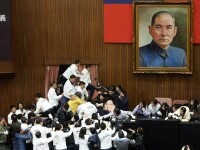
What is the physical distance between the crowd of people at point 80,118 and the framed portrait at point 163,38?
2.12 m

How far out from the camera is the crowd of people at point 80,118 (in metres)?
17.0

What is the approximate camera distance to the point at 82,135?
16891mm

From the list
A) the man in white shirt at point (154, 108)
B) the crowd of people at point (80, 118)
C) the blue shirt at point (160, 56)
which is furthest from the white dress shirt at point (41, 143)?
the blue shirt at point (160, 56)

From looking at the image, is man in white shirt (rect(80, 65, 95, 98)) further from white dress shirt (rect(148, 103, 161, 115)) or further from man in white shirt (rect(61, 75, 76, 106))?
white dress shirt (rect(148, 103, 161, 115))

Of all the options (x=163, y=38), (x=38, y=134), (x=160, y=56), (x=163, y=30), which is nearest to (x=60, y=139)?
(x=38, y=134)

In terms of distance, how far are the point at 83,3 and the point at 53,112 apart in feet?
17.1

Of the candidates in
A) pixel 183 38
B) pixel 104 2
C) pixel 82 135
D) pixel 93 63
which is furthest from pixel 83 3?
pixel 82 135

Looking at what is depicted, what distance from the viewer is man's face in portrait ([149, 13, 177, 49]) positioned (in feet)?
76.0

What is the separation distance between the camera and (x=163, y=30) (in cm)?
2319

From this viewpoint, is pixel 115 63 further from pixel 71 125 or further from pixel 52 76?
pixel 71 125

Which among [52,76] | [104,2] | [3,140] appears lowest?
[3,140]

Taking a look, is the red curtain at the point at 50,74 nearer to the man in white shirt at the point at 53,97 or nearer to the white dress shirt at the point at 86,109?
the man in white shirt at the point at 53,97

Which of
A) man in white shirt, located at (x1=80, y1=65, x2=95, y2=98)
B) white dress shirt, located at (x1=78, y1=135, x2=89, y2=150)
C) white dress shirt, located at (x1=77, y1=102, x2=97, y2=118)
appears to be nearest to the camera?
white dress shirt, located at (x1=78, y1=135, x2=89, y2=150)

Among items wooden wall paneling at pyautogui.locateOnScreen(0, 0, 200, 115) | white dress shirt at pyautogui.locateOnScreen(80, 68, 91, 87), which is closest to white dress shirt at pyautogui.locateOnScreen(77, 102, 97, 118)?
white dress shirt at pyautogui.locateOnScreen(80, 68, 91, 87)
